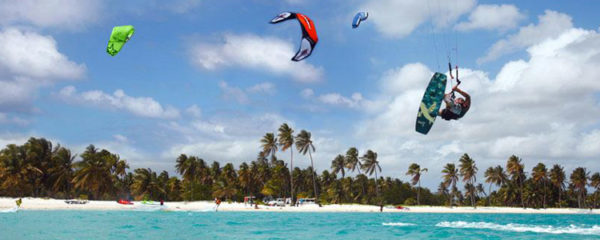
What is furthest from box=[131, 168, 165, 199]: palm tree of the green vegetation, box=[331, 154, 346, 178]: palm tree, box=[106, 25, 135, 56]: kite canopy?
box=[106, 25, 135, 56]: kite canopy

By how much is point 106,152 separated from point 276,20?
6166cm

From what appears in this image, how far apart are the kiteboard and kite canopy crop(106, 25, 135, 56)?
11.6 meters

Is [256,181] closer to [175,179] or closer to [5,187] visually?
[175,179]

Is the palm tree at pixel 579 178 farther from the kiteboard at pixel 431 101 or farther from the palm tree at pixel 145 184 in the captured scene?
the kiteboard at pixel 431 101

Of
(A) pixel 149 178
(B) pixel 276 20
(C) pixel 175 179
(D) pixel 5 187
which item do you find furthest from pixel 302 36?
(C) pixel 175 179

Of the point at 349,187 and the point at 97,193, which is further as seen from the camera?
the point at 349,187

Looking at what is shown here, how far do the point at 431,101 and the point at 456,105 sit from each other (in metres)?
0.81

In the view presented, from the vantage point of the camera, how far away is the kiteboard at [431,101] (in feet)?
50.2

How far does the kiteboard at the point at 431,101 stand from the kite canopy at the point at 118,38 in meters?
11.6

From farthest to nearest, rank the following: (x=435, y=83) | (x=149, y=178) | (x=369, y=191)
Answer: (x=369, y=191), (x=149, y=178), (x=435, y=83)

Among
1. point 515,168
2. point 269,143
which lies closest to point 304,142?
point 269,143

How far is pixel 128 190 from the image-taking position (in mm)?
84938

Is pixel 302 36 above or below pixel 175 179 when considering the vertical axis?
above

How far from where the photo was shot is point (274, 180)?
80.1 m
